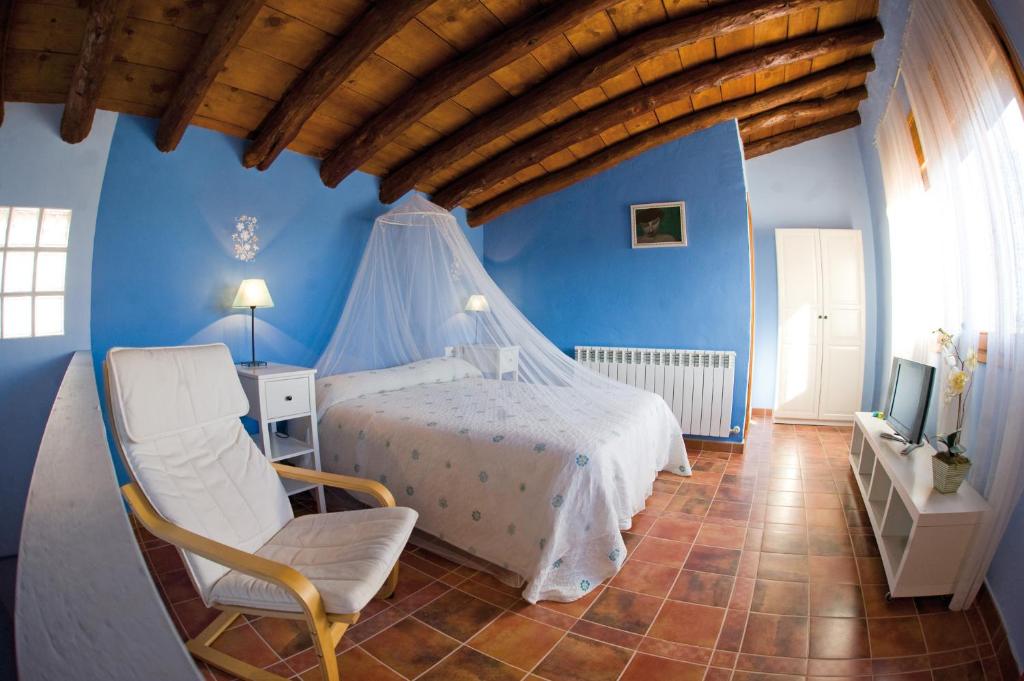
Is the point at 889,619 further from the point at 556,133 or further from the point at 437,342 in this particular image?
the point at 556,133

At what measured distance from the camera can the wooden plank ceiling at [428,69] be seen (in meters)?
2.09

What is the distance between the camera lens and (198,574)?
1.59m

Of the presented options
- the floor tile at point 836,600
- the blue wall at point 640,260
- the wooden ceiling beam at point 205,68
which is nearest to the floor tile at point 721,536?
→ the floor tile at point 836,600

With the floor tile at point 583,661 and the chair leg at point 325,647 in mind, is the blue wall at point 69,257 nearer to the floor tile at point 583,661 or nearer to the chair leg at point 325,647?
the chair leg at point 325,647

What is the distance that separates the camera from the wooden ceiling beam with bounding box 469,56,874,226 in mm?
3695

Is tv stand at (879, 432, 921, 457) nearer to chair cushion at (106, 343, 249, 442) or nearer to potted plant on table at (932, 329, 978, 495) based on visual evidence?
potted plant on table at (932, 329, 978, 495)

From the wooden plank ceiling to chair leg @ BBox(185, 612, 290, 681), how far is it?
2.29 metres

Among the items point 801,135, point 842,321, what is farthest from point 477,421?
point 801,135

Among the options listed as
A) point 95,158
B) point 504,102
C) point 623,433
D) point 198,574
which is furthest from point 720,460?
point 95,158

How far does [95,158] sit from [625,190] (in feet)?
12.4

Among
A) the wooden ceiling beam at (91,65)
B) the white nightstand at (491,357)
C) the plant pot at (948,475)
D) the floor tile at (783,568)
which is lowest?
the floor tile at (783,568)

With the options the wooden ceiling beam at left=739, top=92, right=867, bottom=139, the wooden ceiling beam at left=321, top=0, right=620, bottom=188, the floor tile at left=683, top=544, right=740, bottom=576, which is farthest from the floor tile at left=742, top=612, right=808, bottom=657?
the wooden ceiling beam at left=739, top=92, right=867, bottom=139

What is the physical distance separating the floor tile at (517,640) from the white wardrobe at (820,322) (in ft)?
13.6

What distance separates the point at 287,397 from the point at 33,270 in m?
1.40
